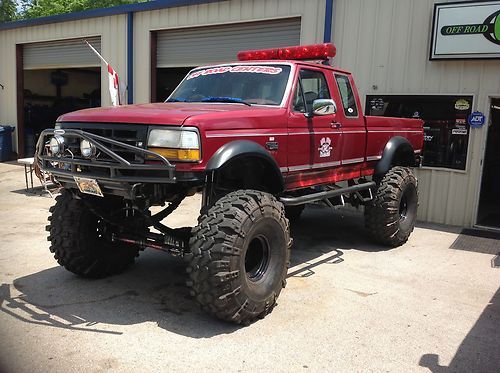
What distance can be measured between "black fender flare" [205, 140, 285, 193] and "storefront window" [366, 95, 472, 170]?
4742 millimetres

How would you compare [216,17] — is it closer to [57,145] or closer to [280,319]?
[57,145]

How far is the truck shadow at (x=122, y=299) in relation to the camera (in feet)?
13.4

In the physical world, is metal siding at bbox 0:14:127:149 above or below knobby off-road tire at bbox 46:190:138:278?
above

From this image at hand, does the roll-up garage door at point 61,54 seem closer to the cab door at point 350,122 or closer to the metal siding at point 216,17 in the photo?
the metal siding at point 216,17

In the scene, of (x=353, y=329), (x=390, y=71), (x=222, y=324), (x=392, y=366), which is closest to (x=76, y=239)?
(x=222, y=324)

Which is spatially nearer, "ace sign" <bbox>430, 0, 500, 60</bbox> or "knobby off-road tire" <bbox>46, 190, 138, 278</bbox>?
"knobby off-road tire" <bbox>46, 190, 138, 278</bbox>

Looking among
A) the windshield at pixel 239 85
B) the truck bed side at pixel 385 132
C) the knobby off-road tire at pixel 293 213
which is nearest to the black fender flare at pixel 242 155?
the windshield at pixel 239 85

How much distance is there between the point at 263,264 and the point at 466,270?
291 centimetres

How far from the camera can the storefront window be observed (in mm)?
8156

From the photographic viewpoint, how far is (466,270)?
5.96m

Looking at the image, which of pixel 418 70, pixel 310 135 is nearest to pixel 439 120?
pixel 418 70

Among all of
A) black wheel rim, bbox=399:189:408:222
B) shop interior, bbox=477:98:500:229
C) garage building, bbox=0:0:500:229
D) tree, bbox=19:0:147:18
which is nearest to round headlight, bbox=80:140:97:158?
black wheel rim, bbox=399:189:408:222

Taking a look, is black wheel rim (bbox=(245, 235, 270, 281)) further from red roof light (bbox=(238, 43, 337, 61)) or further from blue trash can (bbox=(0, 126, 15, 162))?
blue trash can (bbox=(0, 126, 15, 162))

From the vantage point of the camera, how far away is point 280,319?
427 centimetres
